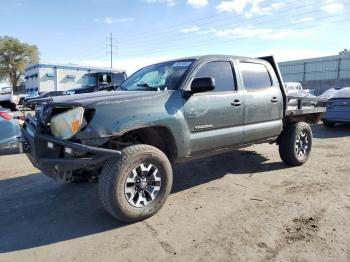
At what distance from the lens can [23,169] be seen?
21.2 ft

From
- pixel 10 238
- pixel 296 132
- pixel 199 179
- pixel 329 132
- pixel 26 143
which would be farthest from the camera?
pixel 329 132

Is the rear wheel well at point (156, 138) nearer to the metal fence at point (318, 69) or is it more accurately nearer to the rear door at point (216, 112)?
the rear door at point (216, 112)

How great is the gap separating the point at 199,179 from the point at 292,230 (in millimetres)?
2090

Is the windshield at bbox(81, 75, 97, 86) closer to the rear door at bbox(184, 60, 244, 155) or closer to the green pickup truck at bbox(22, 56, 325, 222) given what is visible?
the green pickup truck at bbox(22, 56, 325, 222)

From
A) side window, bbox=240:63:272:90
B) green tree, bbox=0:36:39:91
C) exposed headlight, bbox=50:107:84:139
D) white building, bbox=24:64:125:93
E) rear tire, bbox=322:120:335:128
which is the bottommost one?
rear tire, bbox=322:120:335:128

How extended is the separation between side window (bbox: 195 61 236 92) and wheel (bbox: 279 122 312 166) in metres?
1.68

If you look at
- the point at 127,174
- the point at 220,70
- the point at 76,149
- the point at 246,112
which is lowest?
the point at 127,174

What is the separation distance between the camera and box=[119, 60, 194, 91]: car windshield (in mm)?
4641

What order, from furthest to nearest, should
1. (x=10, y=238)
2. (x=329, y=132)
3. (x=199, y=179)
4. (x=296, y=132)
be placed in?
(x=329, y=132) < (x=296, y=132) < (x=199, y=179) < (x=10, y=238)

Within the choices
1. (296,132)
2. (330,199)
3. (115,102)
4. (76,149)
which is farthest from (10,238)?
(296,132)

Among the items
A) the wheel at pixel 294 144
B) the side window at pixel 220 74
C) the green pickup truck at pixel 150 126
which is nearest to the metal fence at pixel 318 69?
the wheel at pixel 294 144

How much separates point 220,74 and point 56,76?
142 feet

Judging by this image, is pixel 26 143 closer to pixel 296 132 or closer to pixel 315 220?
pixel 315 220

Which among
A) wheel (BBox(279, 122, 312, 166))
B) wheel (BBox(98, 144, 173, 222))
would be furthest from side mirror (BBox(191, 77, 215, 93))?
wheel (BBox(279, 122, 312, 166))
